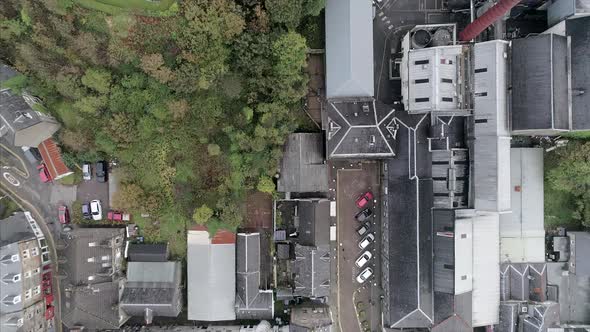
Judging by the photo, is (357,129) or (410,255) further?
(410,255)

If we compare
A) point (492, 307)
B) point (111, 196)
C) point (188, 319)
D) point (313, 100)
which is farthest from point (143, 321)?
point (492, 307)

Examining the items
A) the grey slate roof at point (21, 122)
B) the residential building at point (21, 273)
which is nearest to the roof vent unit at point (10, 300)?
the residential building at point (21, 273)

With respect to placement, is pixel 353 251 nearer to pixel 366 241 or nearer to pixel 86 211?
pixel 366 241

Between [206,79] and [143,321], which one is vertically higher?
[206,79]

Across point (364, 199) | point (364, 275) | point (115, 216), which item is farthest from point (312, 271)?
point (115, 216)

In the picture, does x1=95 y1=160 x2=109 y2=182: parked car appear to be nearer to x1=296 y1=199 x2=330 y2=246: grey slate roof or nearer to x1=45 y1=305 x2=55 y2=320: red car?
x1=45 y1=305 x2=55 y2=320: red car

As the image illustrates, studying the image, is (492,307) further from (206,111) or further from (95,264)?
(95,264)

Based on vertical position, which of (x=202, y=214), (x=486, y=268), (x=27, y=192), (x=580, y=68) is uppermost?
(x=580, y=68)
